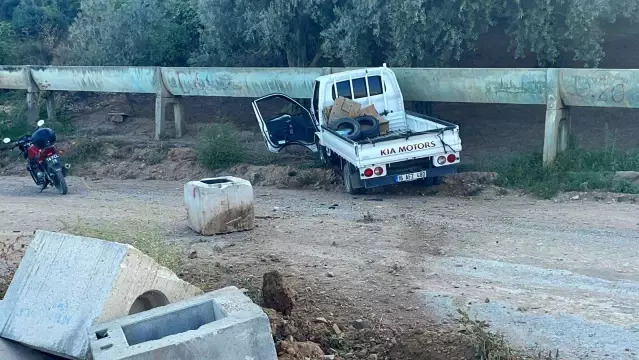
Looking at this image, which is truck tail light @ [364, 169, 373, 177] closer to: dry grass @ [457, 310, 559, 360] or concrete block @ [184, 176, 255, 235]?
concrete block @ [184, 176, 255, 235]

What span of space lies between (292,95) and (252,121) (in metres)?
4.06

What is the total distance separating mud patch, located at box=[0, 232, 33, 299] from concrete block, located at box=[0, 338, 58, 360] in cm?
179

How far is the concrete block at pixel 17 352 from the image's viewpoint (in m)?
6.40

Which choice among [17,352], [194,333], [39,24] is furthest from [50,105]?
[194,333]

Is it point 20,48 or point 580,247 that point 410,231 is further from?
point 20,48

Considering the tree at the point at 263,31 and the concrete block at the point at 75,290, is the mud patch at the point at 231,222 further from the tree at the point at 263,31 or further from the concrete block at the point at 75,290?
the tree at the point at 263,31

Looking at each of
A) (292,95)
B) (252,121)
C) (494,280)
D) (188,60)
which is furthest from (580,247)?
(188,60)

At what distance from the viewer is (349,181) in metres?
13.2

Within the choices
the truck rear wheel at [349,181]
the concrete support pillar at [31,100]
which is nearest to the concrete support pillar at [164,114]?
the concrete support pillar at [31,100]

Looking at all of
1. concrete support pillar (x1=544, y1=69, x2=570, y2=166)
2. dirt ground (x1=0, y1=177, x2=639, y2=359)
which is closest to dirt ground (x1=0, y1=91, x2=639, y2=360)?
dirt ground (x1=0, y1=177, x2=639, y2=359)

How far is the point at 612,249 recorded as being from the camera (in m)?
9.06

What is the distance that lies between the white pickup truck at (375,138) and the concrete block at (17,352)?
673 cm

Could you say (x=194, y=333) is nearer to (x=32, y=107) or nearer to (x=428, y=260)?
(x=428, y=260)

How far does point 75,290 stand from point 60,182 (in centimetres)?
903
